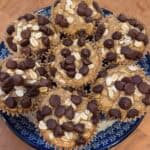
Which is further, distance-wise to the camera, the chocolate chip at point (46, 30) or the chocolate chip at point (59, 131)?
the chocolate chip at point (46, 30)

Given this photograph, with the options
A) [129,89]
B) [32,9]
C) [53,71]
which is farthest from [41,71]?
[32,9]

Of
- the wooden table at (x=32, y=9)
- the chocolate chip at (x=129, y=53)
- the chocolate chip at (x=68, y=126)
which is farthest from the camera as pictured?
the wooden table at (x=32, y=9)

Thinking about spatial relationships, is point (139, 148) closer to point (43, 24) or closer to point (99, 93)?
point (99, 93)

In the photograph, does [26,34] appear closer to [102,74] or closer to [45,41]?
[45,41]

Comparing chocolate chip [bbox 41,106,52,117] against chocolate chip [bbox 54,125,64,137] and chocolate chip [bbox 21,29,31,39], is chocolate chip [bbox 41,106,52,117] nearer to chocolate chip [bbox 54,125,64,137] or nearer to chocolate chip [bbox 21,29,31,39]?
chocolate chip [bbox 54,125,64,137]

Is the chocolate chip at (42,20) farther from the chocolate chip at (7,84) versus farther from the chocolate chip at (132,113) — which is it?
the chocolate chip at (132,113)

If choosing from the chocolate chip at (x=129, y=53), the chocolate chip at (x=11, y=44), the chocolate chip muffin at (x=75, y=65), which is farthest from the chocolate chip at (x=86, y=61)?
the chocolate chip at (x=11, y=44)

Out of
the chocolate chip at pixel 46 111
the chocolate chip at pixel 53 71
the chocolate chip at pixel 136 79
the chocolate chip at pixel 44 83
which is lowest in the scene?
the chocolate chip at pixel 46 111
